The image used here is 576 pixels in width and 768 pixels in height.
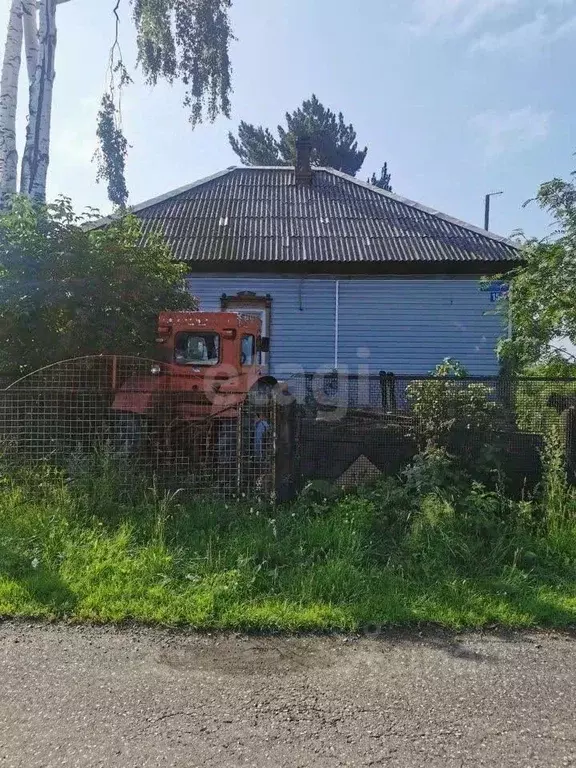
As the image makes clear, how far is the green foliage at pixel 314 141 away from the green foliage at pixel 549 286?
89.8 feet

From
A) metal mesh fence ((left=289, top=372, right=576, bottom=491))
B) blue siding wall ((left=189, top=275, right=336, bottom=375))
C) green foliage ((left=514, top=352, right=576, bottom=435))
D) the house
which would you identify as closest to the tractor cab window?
metal mesh fence ((left=289, top=372, right=576, bottom=491))

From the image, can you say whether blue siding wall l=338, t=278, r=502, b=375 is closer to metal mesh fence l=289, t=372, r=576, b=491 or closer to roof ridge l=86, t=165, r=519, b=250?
roof ridge l=86, t=165, r=519, b=250

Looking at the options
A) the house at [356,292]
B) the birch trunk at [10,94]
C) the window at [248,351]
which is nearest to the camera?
the window at [248,351]

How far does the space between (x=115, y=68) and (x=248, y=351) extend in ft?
28.1

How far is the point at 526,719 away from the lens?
242 centimetres

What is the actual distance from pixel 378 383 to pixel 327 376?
39.8 inches

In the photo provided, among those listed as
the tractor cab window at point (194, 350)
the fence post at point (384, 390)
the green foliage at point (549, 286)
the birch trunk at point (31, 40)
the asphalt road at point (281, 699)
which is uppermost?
the birch trunk at point (31, 40)

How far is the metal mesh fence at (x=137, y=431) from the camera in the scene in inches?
202

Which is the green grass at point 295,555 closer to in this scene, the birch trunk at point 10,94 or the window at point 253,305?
the birch trunk at point 10,94

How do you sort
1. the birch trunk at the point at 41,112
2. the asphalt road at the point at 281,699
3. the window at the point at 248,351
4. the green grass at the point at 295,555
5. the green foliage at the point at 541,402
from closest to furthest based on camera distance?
1. the asphalt road at the point at 281,699
2. the green grass at the point at 295,555
3. the green foliage at the point at 541,402
4. the window at the point at 248,351
5. the birch trunk at the point at 41,112

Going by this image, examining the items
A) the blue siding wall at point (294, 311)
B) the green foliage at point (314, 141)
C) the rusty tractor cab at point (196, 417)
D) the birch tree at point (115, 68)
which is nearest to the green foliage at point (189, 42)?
the birch tree at point (115, 68)

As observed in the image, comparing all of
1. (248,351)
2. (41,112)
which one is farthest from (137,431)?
(41,112)

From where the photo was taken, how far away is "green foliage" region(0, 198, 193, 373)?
6441 millimetres

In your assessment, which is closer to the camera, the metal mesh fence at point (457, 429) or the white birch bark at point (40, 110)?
the metal mesh fence at point (457, 429)
